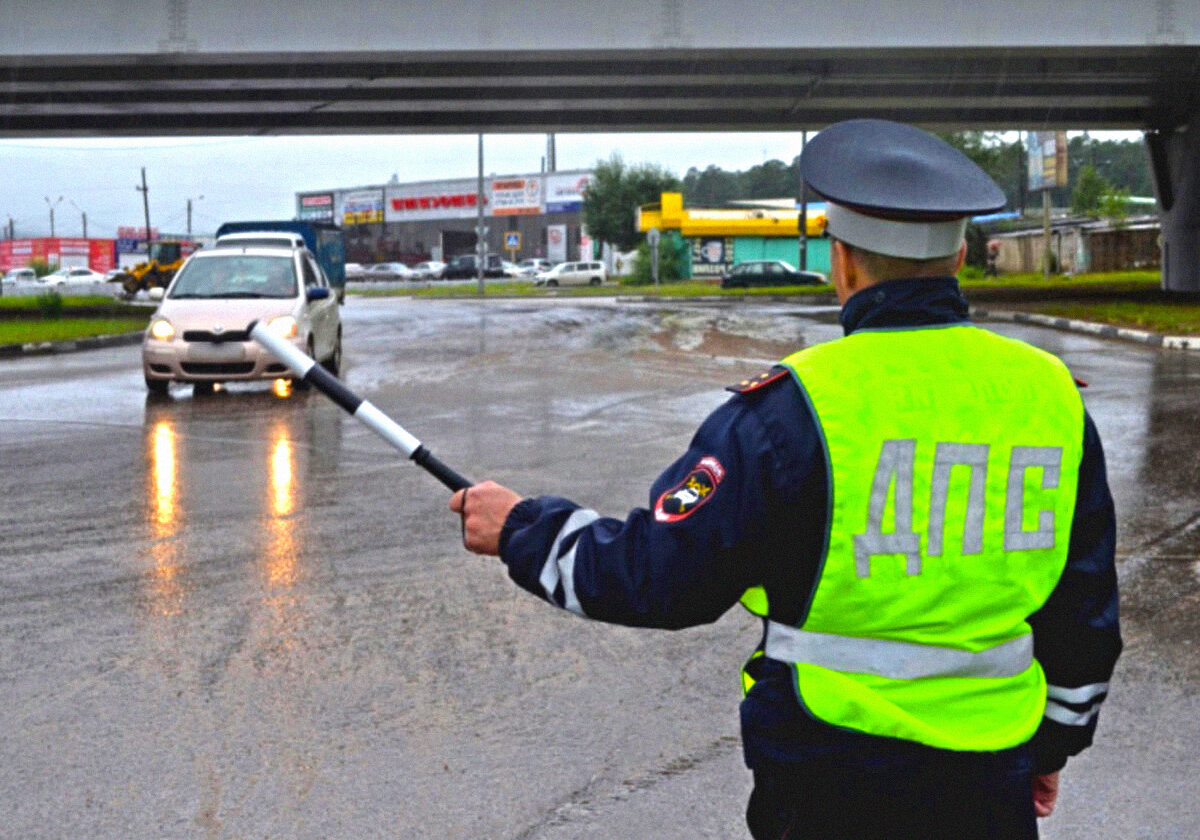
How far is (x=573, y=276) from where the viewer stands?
233 feet

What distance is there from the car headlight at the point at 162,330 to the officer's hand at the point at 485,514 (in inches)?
552

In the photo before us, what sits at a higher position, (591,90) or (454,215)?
(591,90)

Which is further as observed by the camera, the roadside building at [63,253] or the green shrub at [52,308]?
the roadside building at [63,253]

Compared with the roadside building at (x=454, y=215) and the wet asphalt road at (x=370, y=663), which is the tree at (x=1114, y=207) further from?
the wet asphalt road at (x=370, y=663)

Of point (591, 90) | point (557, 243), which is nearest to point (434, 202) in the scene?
point (557, 243)

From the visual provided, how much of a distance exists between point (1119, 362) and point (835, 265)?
693 inches

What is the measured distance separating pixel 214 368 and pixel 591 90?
19024 millimetres

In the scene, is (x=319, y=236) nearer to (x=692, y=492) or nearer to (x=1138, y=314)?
(x=1138, y=314)

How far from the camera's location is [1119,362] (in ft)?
61.6

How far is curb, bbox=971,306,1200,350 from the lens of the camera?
2141cm

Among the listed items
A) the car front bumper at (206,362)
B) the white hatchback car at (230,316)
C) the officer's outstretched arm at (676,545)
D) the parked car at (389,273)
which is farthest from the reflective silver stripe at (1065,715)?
the parked car at (389,273)

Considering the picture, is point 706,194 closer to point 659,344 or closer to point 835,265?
point 659,344

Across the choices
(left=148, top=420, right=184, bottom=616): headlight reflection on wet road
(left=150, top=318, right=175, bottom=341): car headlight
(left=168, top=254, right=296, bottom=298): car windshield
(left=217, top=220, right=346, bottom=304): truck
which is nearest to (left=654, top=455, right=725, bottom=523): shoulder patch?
(left=148, top=420, right=184, bottom=616): headlight reflection on wet road

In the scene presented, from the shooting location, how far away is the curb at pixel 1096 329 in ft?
70.2
